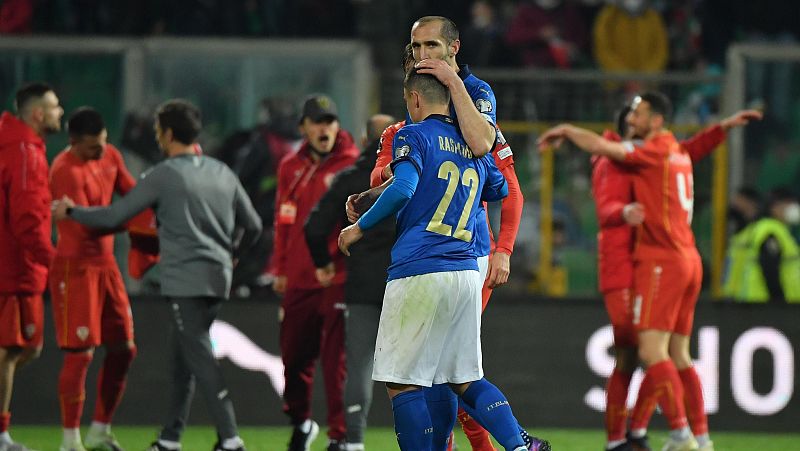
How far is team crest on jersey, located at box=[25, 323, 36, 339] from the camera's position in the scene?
8.50 meters

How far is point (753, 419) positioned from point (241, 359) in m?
3.61

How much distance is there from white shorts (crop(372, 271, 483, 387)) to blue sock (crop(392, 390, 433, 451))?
0.30 ft

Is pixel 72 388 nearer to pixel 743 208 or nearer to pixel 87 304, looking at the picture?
pixel 87 304

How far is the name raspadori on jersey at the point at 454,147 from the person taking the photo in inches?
241

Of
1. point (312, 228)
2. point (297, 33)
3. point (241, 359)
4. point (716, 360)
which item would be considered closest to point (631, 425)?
point (716, 360)

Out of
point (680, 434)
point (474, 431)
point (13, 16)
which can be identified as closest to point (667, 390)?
point (680, 434)

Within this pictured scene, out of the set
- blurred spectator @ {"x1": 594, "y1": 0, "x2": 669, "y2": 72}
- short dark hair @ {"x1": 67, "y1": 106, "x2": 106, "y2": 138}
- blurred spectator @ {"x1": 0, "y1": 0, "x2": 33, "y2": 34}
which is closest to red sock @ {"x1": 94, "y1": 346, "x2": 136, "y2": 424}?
short dark hair @ {"x1": 67, "y1": 106, "x2": 106, "y2": 138}

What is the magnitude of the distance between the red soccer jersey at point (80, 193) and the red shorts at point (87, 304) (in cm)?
8

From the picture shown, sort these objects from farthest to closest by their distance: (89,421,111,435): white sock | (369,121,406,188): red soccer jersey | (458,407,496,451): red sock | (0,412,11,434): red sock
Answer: (89,421,111,435): white sock → (0,412,11,434): red sock → (458,407,496,451): red sock → (369,121,406,188): red soccer jersey

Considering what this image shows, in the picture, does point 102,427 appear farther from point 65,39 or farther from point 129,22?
point 129,22

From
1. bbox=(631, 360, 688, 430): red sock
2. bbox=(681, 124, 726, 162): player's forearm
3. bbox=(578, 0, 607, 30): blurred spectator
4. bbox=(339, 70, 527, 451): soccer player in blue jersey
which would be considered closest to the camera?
bbox=(339, 70, 527, 451): soccer player in blue jersey

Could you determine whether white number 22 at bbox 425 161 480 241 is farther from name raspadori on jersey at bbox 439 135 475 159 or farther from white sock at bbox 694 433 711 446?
white sock at bbox 694 433 711 446

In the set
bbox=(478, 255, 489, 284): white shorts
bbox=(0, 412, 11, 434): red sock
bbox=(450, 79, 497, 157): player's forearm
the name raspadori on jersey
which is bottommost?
bbox=(0, 412, 11, 434): red sock

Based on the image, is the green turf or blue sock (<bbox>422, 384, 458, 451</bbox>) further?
the green turf
